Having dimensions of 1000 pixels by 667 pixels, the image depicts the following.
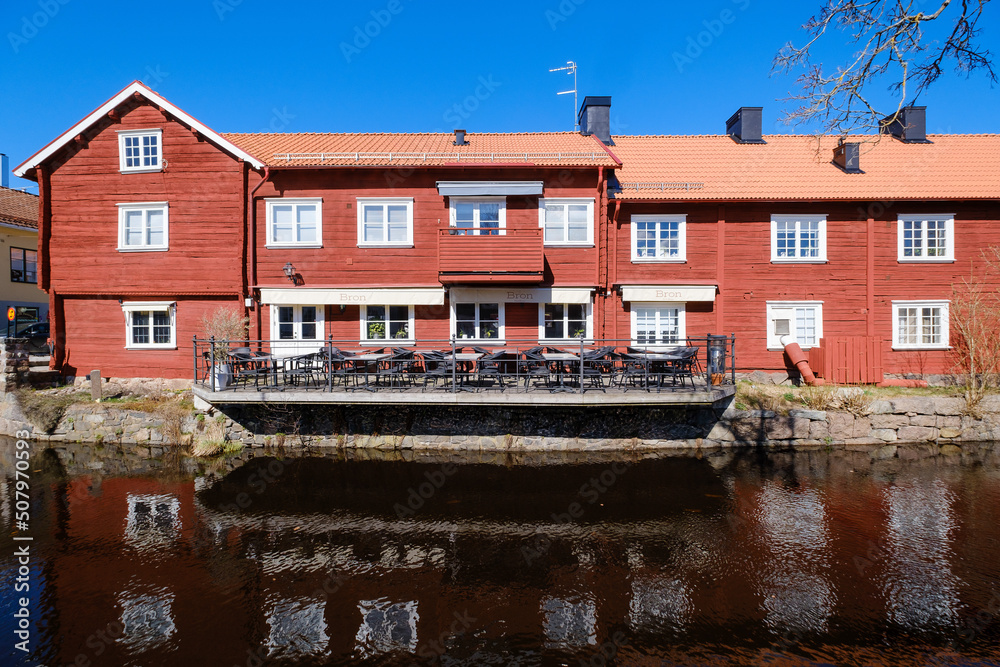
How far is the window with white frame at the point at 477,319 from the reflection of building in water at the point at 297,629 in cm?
980

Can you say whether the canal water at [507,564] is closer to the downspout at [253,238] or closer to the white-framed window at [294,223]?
the downspout at [253,238]

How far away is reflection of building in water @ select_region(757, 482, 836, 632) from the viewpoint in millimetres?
5742

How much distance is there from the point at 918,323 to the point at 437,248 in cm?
1611

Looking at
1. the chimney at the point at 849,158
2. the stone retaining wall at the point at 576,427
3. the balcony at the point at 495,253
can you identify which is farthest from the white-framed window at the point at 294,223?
the chimney at the point at 849,158

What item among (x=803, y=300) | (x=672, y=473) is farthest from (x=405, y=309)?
(x=803, y=300)

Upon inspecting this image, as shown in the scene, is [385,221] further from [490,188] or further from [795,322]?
[795,322]

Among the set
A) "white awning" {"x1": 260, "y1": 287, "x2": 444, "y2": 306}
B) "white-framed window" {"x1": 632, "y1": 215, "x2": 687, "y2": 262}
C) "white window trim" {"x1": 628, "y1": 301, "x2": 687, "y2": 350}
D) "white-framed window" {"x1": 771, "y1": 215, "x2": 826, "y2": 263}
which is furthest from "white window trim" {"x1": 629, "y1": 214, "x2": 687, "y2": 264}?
"white awning" {"x1": 260, "y1": 287, "x2": 444, "y2": 306}

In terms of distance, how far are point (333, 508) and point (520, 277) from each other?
8052 mm

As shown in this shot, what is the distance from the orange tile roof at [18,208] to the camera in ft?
68.0

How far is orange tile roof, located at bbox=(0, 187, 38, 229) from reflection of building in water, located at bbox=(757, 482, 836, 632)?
29.7 m

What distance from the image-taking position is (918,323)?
1560cm

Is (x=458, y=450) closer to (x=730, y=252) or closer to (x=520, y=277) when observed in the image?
(x=520, y=277)

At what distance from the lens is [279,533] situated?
26.3 feet

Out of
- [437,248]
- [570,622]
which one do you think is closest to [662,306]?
[437,248]
